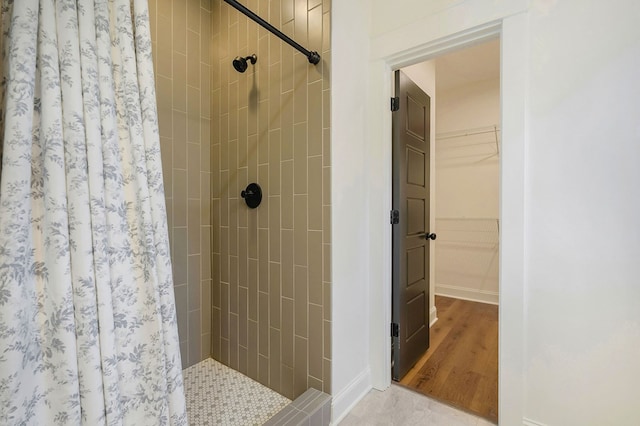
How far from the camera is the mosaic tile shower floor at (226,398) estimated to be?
1470mm

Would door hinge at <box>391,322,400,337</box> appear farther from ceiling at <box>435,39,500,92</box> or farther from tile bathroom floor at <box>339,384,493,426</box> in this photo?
ceiling at <box>435,39,500,92</box>

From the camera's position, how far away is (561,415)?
128 cm

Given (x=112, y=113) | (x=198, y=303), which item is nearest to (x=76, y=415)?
(x=112, y=113)

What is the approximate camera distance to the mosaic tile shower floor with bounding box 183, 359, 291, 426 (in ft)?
4.82

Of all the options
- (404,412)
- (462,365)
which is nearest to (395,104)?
(404,412)

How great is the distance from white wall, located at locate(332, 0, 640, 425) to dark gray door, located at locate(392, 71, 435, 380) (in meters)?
0.43

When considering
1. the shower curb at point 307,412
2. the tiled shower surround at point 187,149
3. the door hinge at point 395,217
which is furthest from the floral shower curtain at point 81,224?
the door hinge at point 395,217

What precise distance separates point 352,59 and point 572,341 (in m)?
1.83

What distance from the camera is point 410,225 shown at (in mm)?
2037

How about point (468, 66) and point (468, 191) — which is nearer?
point (468, 66)

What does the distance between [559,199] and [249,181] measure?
1.66m

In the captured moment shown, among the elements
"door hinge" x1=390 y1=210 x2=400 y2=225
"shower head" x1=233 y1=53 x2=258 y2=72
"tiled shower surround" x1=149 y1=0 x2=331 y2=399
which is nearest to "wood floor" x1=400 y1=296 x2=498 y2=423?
"tiled shower surround" x1=149 y1=0 x2=331 y2=399

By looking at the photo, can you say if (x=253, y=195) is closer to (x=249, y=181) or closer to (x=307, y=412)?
(x=249, y=181)

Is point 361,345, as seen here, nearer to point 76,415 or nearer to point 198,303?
point 198,303
